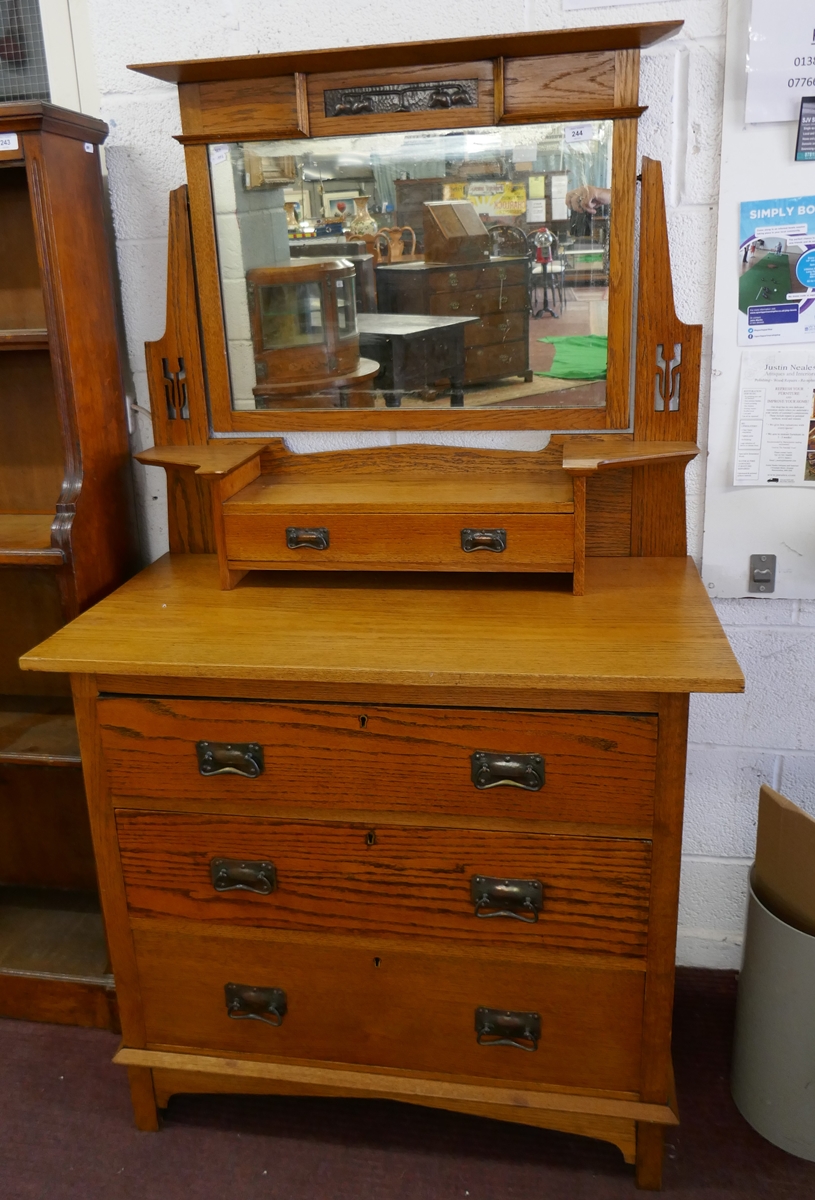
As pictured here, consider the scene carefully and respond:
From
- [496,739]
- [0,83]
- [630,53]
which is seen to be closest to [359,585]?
[496,739]

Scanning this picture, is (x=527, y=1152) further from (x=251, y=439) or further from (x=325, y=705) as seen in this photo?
(x=251, y=439)

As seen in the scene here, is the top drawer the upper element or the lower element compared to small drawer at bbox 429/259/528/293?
lower

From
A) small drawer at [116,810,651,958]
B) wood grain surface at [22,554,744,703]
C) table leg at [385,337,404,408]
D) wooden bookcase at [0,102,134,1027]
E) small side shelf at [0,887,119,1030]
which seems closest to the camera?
wood grain surface at [22,554,744,703]

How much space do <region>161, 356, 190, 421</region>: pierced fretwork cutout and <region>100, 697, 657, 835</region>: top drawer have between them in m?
0.65

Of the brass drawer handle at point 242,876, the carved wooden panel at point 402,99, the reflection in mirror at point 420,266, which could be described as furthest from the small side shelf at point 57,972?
the carved wooden panel at point 402,99

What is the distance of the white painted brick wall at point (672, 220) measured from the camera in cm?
165

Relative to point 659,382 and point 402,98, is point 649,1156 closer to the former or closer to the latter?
point 659,382

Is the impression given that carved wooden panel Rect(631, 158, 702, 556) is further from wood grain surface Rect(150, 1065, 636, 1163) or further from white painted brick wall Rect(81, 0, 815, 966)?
wood grain surface Rect(150, 1065, 636, 1163)

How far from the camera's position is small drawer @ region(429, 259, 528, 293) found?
5.62ft

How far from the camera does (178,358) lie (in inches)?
73.6

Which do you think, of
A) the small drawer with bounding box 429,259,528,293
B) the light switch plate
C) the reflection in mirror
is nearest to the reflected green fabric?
the reflection in mirror

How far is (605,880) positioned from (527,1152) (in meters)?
0.60

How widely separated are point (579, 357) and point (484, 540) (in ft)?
1.34

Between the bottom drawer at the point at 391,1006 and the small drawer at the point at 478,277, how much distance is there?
1.16 metres
